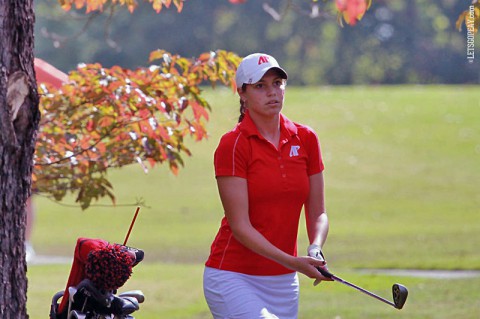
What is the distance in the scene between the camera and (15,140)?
5.25 metres

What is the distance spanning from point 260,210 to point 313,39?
2356 inches

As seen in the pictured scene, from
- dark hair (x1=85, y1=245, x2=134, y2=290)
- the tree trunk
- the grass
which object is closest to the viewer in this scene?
dark hair (x1=85, y1=245, x2=134, y2=290)

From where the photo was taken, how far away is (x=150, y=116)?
23.9 feet

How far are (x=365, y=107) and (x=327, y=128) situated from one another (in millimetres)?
2752

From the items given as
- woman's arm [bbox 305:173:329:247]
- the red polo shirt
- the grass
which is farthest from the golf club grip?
the grass

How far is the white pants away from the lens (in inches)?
199

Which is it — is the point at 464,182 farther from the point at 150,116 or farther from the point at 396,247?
the point at 150,116

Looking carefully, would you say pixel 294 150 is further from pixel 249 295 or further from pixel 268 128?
pixel 249 295

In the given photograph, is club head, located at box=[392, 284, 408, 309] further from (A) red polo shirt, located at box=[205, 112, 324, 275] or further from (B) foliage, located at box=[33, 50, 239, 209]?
(B) foliage, located at box=[33, 50, 239, 209]

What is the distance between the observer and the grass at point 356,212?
506 inches

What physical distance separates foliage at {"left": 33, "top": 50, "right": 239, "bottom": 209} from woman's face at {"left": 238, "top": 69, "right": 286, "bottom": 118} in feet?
6.45

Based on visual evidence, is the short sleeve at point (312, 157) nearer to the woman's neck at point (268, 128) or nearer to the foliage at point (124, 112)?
the woman's neck at point (268, 128)

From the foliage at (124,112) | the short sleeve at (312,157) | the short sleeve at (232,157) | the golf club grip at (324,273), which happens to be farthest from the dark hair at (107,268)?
the foliage at (124,112)

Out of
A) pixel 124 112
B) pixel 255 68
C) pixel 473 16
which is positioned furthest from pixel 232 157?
pixel 124 112
